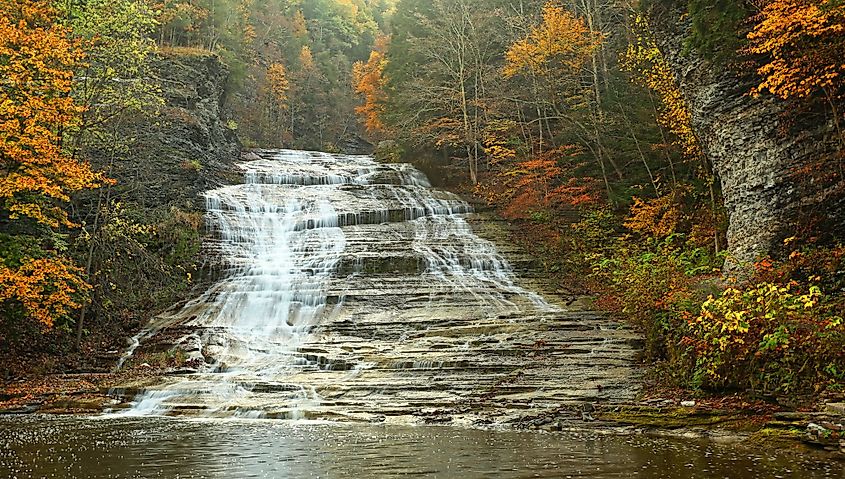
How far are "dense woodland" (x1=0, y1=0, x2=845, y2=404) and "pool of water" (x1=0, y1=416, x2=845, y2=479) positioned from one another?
2.07 metres

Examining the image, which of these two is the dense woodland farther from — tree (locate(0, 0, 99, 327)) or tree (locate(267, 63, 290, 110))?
tree (locate(267, 63, 290, 110))

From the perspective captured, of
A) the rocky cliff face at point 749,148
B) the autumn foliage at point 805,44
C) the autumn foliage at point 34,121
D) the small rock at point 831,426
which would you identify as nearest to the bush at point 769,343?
the small rock at point 831,426

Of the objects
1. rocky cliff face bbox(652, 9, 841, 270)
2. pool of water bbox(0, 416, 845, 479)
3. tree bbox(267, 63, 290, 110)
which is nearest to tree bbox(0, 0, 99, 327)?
pool of water bbox(0, 416, 845, 479)

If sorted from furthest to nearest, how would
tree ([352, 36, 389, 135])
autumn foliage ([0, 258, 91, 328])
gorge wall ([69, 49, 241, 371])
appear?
tree ([352, 36, 389, 135]) → gorge wall ([69, 49, 241, 371]) → autumn foliage ([0, 258, 91, 328])

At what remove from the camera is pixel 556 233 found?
22453mm

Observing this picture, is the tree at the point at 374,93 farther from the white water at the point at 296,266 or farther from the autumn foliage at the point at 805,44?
the autumn foliage at the point at 805,44

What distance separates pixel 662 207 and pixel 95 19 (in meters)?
15.1

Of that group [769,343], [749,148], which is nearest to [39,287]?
[769,343]

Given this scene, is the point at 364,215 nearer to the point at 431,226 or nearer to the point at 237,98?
the point at 431,226

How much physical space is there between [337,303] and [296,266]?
10.5ft

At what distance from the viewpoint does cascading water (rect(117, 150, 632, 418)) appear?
39.1 ft

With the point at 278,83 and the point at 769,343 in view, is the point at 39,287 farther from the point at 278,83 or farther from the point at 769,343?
the point at 278,83

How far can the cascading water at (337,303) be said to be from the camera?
1191 cm

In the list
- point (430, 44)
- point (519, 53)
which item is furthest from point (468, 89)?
point (519, 53)
